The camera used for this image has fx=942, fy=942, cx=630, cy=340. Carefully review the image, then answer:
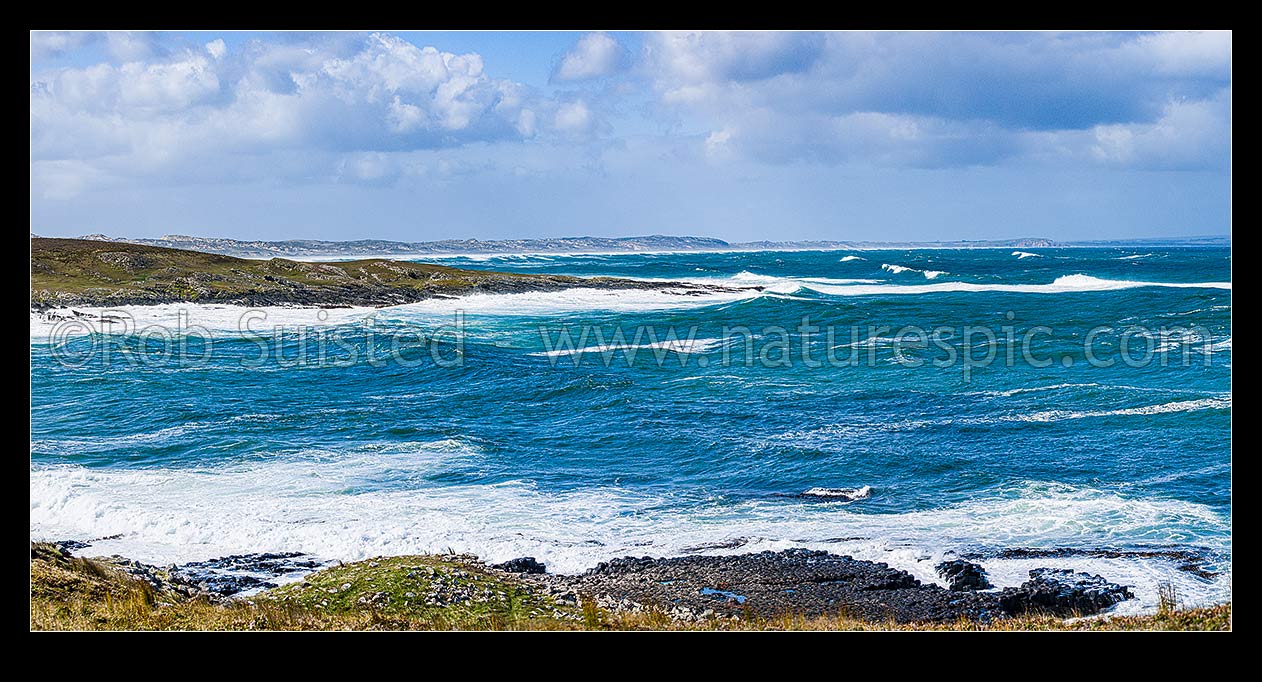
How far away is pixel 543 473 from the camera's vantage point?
16.7 meters

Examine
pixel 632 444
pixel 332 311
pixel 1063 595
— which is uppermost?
pixel 332 311

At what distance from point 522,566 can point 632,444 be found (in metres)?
7.72

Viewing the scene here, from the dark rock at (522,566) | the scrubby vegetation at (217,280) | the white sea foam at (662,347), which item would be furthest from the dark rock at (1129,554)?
the scrubby vegetation at (217,280)

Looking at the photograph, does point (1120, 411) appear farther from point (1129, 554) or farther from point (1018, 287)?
point (1018, 287)

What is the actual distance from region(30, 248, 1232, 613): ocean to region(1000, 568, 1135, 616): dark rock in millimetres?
251

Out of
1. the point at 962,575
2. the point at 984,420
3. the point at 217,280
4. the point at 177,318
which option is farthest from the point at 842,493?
the point at 217,280

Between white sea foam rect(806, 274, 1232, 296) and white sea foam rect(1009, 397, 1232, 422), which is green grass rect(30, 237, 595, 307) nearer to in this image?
white sea foam rect(806, 274, 1232, 296)

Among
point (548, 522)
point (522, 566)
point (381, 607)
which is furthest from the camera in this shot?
point (548, 522)

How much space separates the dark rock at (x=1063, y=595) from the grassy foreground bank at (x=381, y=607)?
2.32 ft

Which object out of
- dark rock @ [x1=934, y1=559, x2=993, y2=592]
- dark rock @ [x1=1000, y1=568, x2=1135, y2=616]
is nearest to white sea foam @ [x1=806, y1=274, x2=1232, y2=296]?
dark rock @ [x1=934, y1=559, x2=993, y2=592]

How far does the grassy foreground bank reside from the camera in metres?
8.06

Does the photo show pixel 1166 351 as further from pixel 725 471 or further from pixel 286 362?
pixel 286 362

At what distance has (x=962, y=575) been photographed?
11000 millimetres
